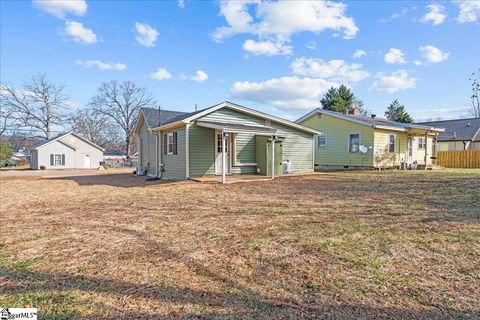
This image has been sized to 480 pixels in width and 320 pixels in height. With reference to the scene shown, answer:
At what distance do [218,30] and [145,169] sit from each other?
998 cm

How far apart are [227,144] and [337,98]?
23.6 m

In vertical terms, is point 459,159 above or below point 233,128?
below

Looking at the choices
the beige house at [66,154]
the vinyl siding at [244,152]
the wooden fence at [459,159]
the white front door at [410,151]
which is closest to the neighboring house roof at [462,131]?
the wooden fence at [459,159]

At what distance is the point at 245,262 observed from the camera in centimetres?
358

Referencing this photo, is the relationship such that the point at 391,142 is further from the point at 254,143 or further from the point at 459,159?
the point at 254,143

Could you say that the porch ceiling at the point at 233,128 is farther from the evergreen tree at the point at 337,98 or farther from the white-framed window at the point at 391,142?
the evergreen tree at the point at 337,98

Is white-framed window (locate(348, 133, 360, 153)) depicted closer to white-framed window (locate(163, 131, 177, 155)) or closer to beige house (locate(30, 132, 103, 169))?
white-framed window (locate(163, 131, 177, 155))

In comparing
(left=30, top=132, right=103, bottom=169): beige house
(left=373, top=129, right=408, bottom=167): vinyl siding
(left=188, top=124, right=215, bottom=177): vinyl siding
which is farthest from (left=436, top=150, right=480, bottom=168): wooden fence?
(left=30, top=132, right=103, bottom=169): beige house

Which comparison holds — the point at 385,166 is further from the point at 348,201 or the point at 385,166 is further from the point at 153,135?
the point at 153,135

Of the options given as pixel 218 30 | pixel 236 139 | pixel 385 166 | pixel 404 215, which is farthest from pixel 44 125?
pixel 404 215

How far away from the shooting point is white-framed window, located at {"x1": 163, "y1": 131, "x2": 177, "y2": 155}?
14.2 m

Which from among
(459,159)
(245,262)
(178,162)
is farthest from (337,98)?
(245,262)

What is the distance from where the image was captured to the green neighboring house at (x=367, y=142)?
18.5 m

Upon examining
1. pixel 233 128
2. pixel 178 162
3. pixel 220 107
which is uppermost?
pixel 220 107
